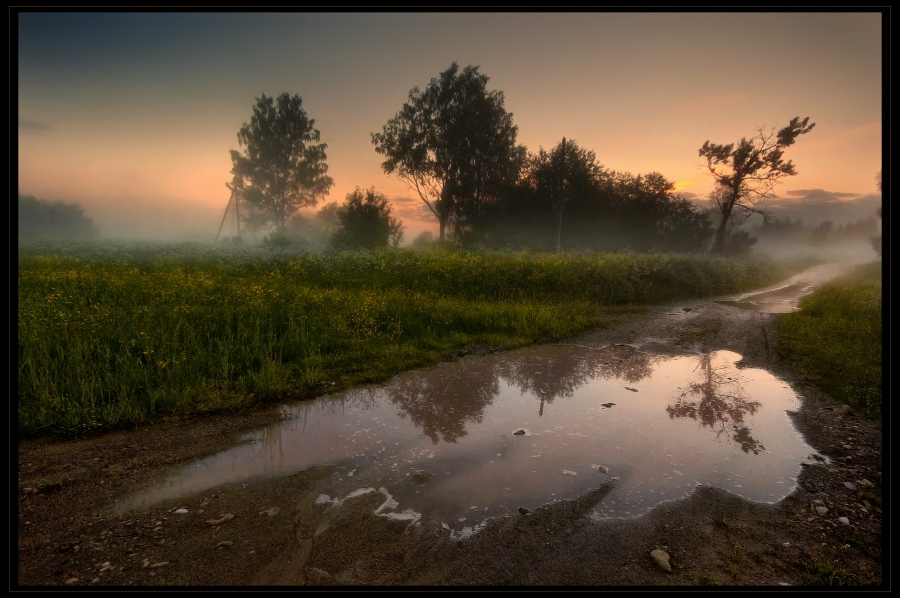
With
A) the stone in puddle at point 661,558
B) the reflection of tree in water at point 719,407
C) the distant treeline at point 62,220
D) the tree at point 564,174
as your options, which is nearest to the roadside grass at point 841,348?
the reflection of tree in water at point 719,407

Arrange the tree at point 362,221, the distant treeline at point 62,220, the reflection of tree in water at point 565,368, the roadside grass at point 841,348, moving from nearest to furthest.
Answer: the roadside grass at point 841,348 → the reflection of tree in water at point 565,368 → the tree at point 362,221 → the distant treeline at point 62,220

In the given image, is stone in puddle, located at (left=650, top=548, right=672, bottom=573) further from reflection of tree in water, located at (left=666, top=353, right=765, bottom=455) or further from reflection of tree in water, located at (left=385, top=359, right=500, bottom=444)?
reflection of tree in water, located at (left=666, top=353, right=765, bottom=455)

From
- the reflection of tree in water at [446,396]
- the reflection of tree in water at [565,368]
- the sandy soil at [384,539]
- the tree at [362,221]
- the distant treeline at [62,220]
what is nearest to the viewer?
the sandy soil at [384,539]

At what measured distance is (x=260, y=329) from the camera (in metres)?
7.71

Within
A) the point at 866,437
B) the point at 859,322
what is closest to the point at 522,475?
the point at 866,437

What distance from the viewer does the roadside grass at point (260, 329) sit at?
5.32 metres

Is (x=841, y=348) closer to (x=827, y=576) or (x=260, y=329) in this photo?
(x=827, y=576)

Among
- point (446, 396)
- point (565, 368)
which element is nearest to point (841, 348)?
point (565, 368)

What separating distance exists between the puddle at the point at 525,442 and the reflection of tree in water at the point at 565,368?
0.17ft

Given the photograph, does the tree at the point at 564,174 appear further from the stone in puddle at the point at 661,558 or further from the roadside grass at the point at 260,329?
the stone in puddle at the point at 661,558

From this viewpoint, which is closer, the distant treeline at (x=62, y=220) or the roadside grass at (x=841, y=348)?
the roadside grass at (x=841, y=348)

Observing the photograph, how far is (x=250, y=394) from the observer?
585 cm

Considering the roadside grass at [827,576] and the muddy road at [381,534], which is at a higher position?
the muddy road at [381,534]
